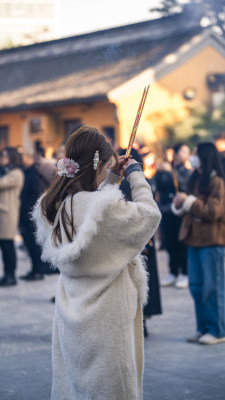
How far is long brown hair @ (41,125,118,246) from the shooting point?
13.3 ft

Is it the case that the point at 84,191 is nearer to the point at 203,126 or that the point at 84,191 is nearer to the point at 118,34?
the point at 203,126

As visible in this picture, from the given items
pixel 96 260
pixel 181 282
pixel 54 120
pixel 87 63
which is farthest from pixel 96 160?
pixel 87 63

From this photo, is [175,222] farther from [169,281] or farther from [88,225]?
[88,225]

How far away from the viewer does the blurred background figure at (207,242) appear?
7125 millimetres

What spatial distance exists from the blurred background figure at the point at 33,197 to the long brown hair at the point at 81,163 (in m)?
6.14

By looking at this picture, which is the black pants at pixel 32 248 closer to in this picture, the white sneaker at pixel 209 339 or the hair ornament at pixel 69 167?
the white sneaker at pixel 209 339

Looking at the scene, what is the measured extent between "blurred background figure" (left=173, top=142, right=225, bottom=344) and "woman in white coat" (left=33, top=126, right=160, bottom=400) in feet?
10.1

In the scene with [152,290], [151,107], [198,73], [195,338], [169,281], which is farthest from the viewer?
[198,73]

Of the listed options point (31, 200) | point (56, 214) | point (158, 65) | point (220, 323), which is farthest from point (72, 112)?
point (56, 214)

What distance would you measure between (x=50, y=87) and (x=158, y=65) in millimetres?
4596

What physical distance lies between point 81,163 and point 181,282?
267 inches

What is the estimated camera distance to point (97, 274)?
156 inches

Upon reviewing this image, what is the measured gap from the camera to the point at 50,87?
28016 millimetres

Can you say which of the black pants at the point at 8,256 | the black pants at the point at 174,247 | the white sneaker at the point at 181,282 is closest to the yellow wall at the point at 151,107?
the black pants at the point at 8,256
